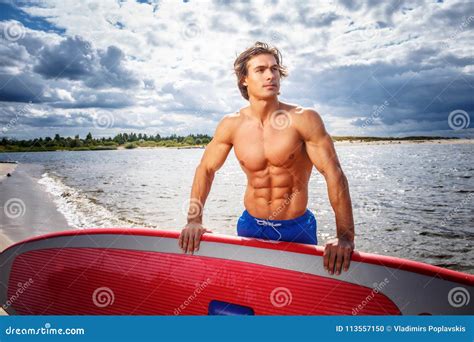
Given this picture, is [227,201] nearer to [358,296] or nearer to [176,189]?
[176,189]

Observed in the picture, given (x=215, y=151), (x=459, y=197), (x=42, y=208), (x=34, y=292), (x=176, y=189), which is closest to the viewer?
(x=215, y=151)

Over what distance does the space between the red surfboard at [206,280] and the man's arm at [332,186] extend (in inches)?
4.6

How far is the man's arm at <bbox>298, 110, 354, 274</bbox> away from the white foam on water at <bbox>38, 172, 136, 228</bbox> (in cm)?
616

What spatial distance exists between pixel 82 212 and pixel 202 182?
284 inches

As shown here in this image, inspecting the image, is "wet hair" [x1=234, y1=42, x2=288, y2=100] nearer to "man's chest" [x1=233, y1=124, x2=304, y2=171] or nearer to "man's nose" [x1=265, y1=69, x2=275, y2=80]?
"man's nose" [x1=265, y1=69, x2=275, y2=80]

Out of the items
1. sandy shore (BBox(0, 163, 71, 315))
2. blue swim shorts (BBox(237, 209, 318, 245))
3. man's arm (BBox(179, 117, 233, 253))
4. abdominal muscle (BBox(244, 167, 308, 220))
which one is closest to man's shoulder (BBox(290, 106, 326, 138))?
abdominal muscle (BBox(244, 167, 308, 220))

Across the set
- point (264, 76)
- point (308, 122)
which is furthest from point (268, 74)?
point (308, 122)

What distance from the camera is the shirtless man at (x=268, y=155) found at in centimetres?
267

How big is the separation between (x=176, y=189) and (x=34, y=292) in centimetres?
1082

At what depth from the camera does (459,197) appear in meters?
11.2

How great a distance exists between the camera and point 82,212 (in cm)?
902

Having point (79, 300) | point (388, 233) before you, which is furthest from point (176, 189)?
point (79, 300)

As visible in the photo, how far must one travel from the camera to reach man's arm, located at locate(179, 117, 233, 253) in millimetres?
2676

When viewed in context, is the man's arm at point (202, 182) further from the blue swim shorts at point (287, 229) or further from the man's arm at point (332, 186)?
the man's arm at point (332, 186)
